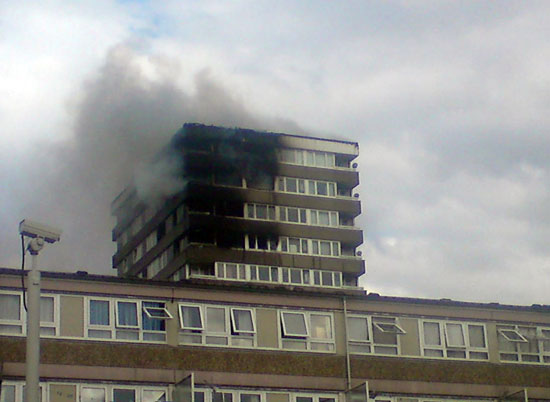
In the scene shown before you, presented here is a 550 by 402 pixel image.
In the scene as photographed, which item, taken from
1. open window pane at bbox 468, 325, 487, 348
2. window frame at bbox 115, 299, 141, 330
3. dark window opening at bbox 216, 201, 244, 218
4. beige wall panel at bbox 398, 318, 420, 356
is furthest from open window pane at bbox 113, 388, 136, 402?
dark window opening at bbox 216, 201, 244, 218

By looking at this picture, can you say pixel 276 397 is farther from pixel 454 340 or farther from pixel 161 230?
pixel 161 230

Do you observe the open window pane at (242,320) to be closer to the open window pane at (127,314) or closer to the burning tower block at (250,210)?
the open window pane at (127,314)

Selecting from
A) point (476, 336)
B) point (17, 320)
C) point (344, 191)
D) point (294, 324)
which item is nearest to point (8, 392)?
point (17, 320)

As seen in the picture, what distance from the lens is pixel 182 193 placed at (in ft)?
348

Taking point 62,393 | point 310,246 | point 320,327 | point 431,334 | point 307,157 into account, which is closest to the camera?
point 62,393

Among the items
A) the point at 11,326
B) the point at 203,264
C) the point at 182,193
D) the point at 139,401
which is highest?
the point at 182,193

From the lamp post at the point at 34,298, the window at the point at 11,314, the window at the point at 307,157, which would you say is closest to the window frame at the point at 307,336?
the window at the point at 11,314

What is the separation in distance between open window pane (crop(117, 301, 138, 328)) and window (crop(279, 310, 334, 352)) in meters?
5.56

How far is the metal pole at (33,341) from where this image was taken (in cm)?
2173

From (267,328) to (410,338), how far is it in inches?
231

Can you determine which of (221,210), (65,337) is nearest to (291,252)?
(221,210)

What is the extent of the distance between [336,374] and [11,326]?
11.9 m

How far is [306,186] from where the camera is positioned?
359 ft

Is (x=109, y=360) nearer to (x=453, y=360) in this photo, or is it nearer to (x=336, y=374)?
(x=336, y=374)
